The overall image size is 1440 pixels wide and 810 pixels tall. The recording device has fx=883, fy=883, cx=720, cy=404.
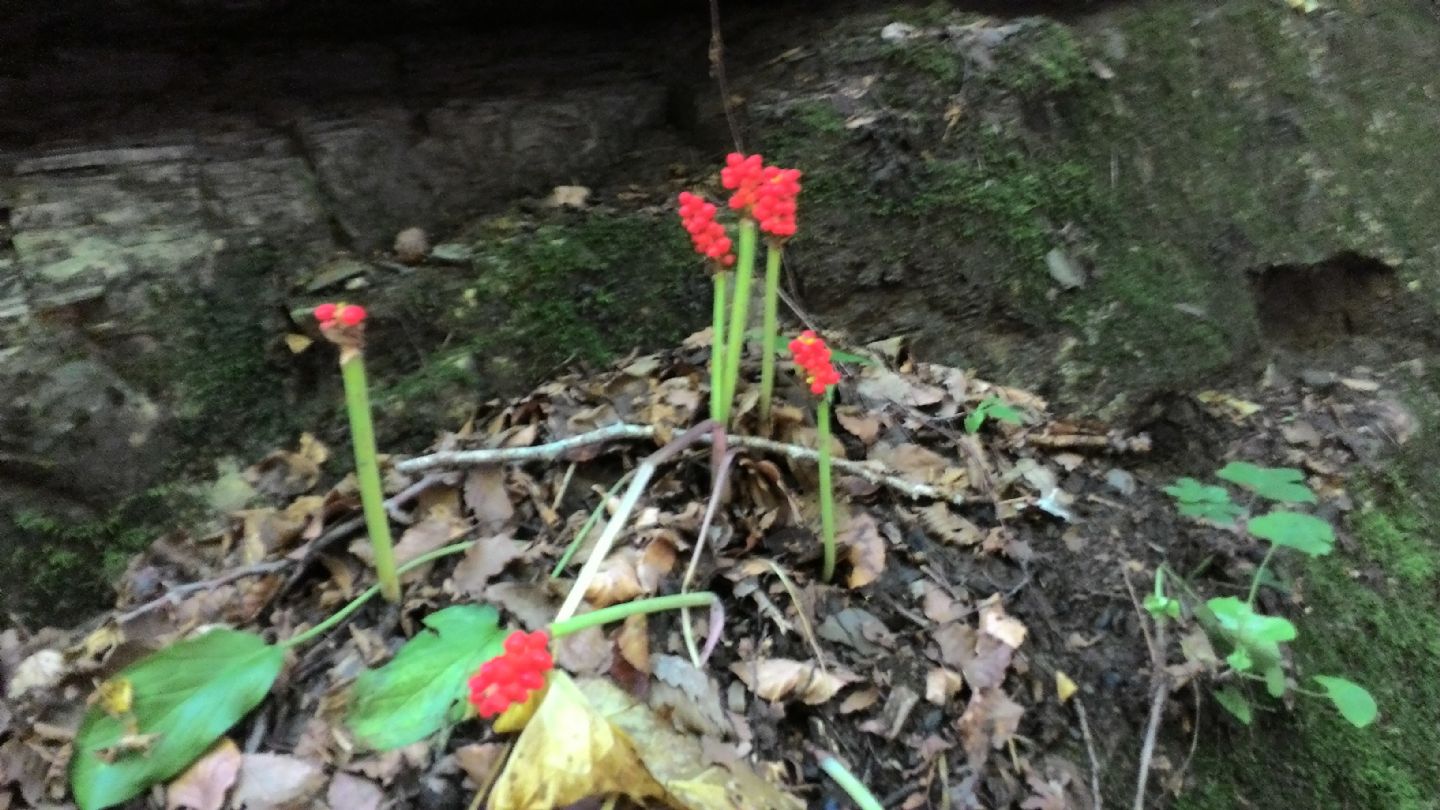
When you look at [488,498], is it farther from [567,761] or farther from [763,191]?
[763,191]

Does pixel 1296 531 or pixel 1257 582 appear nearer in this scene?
pixel 1296 531

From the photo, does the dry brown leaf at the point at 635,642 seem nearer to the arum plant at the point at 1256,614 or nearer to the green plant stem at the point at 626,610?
the green plant stem at the point at 626,610

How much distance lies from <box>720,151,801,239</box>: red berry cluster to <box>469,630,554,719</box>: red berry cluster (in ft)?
2.89

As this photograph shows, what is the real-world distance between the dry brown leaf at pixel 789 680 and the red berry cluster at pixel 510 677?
1.68 feet

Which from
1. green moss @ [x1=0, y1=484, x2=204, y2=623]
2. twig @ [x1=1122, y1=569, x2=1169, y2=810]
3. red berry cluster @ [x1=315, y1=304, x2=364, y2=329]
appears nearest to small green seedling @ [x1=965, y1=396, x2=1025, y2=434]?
twig @ [x1=1122, y1=569, x2=1169, y2=810]

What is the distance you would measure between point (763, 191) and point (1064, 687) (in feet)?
3.83

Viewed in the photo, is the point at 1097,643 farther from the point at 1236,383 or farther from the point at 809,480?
the point at 1236,383

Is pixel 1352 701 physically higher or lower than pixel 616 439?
lower

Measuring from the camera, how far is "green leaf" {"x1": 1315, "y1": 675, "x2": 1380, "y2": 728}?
1.82m

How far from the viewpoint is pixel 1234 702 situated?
1878mm

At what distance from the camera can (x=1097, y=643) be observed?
1.91 m

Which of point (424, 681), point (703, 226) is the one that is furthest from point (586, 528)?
point (703, 226)

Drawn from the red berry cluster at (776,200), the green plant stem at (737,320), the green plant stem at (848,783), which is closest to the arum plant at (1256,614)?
the green plant stem at (848,783)

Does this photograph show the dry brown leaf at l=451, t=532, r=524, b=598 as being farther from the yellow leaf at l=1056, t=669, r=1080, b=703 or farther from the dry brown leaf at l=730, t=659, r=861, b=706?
the yellow leaf at l=1056, t=669, r=1080, b=703
